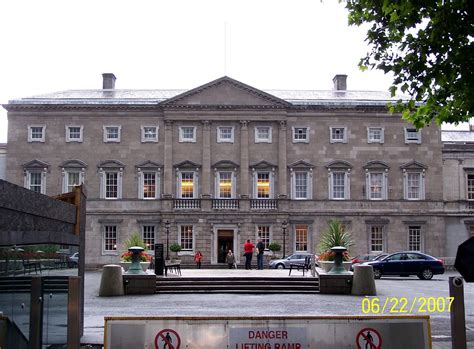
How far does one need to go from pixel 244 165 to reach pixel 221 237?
5.67 metres

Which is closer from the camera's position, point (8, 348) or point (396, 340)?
point (8, 348)

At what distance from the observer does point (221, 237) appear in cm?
4922

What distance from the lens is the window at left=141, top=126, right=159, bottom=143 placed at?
5012 centimetres

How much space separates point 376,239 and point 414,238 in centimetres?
296

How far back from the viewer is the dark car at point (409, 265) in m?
35.1

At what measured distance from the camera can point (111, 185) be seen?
4988 cm

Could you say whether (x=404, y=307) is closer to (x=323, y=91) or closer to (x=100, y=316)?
(x=100, y=316)

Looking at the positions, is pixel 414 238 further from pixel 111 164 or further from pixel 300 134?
pixel 111 164

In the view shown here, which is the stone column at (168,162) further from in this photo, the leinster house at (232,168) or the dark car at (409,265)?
the dark car at (409,265)

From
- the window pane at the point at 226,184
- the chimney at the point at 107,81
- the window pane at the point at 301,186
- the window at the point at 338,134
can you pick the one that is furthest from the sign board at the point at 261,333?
the chimney at the point at 107,81

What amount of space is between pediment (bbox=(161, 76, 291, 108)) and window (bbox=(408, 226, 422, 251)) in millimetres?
13396

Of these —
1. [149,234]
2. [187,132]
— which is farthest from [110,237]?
[187,132]

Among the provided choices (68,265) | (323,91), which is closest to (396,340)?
(68,265)

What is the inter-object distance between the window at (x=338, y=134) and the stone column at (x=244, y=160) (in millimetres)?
6545
